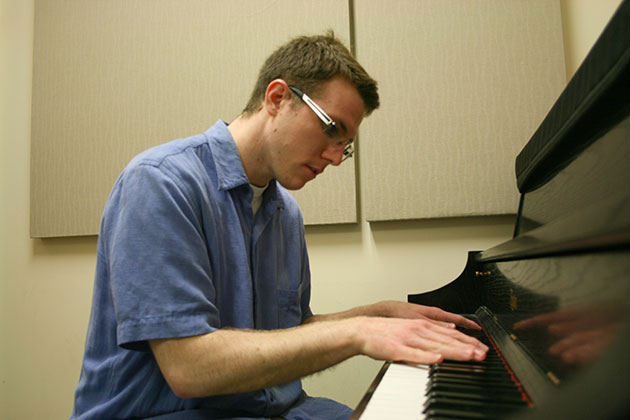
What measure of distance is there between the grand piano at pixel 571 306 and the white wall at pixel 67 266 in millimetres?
783

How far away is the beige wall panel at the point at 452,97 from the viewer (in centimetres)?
166

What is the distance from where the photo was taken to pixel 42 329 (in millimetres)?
2148

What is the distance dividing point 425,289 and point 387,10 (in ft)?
3.59

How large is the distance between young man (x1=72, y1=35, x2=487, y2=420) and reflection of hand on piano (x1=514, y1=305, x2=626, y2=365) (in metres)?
0.13

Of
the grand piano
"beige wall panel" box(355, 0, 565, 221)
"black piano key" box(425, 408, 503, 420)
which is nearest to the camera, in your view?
the grand piano

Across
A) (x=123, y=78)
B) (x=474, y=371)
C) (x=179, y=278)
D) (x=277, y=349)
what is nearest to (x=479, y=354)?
(x=474, y=371)

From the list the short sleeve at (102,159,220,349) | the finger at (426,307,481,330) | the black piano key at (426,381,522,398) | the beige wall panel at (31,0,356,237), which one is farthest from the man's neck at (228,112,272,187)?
the beige wall panel at (31,0,356,237)

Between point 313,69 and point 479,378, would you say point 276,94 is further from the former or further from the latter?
point 479,378

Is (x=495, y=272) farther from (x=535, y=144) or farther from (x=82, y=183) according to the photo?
(x=82, y=183)

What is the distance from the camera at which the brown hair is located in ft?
3.33

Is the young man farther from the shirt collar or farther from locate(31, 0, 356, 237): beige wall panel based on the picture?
locate(31, 0, 356, 237): beige wall panel

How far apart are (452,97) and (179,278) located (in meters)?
1.33

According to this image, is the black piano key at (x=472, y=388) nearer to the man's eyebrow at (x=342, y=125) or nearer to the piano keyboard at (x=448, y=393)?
the piano keyboard at (x=448, y=393)

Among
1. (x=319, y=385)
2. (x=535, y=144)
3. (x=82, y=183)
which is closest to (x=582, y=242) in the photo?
(x=535, y=144)
